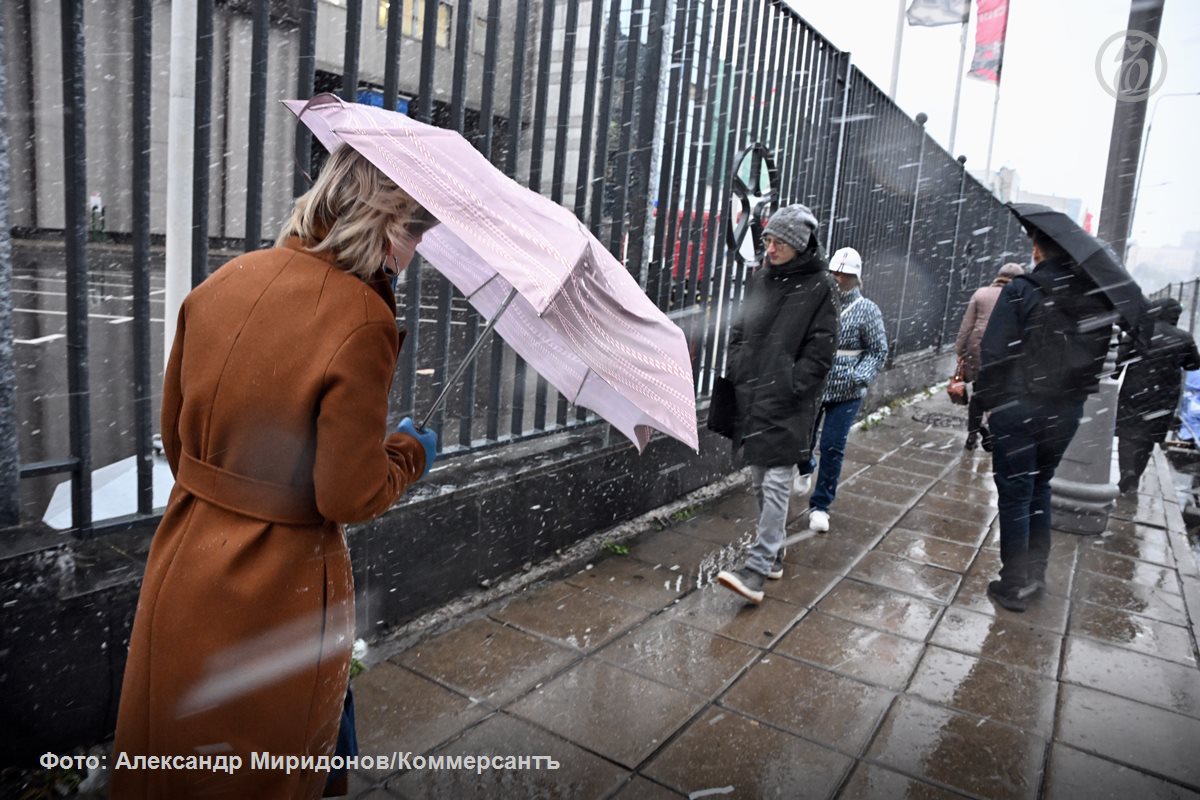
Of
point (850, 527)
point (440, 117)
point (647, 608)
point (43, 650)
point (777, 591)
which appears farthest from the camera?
point (850, 527)

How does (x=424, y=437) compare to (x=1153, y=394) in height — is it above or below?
above

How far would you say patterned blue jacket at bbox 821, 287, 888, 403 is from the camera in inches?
A: 222

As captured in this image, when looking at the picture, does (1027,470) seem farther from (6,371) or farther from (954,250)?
(954,250)

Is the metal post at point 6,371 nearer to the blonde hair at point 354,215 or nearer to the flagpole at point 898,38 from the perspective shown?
the blonde hair at point 354,215

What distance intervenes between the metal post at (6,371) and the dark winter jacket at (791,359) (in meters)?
3.25

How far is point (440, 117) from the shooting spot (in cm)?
539

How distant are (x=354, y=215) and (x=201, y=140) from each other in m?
1.63

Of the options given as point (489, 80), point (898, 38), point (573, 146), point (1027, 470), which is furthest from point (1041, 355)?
point (898, 38)

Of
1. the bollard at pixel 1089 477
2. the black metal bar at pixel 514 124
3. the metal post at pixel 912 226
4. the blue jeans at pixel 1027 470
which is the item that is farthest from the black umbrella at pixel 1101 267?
the metal post at pixel 912 226

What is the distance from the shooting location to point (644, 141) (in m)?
5.25

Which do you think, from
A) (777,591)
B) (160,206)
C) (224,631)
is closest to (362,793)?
(224,631)

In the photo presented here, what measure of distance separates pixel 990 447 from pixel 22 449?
6.07 metres

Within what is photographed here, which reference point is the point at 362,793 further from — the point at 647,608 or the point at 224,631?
the point at 647,608

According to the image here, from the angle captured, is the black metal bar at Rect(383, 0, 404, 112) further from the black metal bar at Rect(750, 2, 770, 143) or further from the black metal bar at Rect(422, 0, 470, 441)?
the black metal bar at Rect(750, 2, 770, 143)
